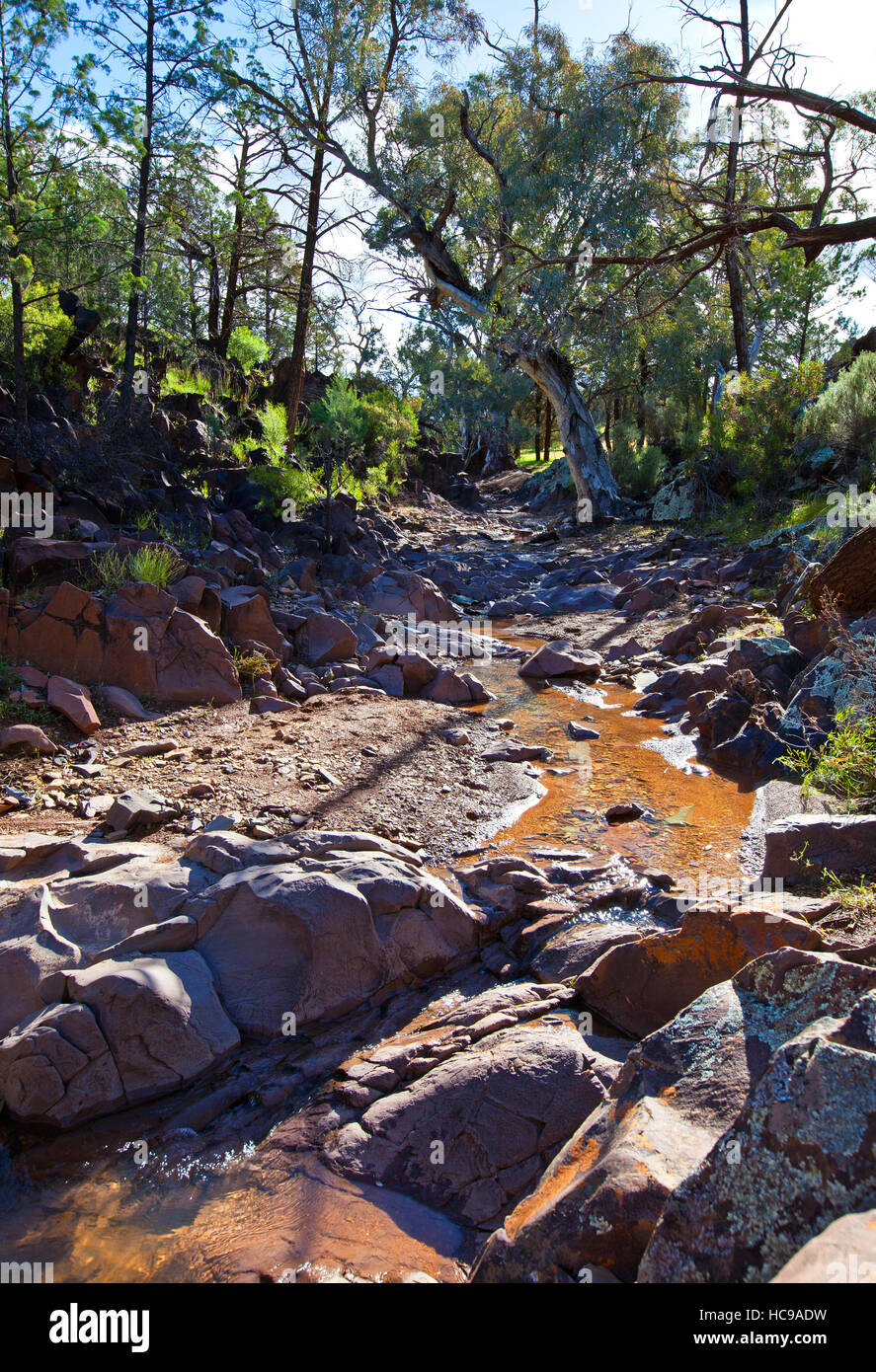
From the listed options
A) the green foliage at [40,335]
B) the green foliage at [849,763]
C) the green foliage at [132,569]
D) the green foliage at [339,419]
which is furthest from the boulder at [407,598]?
the green foliage at [339,419]

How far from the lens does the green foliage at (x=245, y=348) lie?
1866 centimetres

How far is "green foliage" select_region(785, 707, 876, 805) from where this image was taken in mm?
4461

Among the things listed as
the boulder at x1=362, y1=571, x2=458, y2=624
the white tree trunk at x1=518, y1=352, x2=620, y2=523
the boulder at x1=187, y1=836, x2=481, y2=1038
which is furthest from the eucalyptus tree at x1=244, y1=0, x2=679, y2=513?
the boulder at x1=187, y1=836, x2=481, y2=1038

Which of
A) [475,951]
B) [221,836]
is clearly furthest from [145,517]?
[475,951]

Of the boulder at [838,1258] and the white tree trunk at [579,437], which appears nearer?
the boulder at [838,1258]

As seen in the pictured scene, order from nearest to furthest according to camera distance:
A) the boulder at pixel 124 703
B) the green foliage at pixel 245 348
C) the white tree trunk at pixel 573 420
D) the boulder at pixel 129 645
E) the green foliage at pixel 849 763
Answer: the green foliage at pixel 849 763
the boulder at pixel 124 703
the boulder at pixel 129 645
the green foliage at pixel 245 348
the white tree trunk at pixel 573 420

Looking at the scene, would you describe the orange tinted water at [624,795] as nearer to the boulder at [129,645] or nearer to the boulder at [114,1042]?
the boulder at [114,1042]

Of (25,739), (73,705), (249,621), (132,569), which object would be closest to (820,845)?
(25,739)

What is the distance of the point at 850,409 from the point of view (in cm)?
1141

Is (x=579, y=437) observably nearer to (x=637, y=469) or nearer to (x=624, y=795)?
(x=637, y=469)

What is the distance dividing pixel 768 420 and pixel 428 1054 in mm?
12842

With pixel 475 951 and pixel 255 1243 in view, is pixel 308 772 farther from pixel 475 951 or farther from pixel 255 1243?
pixel 255 1243

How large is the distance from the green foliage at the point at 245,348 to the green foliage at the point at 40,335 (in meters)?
6.64

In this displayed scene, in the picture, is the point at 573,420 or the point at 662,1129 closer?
the point at 662,1129
